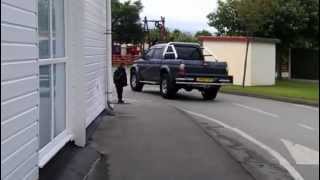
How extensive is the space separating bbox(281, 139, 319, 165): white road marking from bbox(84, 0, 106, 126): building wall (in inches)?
129

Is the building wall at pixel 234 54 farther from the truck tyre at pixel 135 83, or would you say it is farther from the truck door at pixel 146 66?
the truck door at pixel 146 66

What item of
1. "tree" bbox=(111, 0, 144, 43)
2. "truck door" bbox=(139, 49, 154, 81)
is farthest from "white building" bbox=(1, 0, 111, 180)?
"tree" bbox=(111, 0, 144, 43)

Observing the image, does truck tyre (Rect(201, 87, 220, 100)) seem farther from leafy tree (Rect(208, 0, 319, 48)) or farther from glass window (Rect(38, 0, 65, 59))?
glass window (Rect(38, 0, 65, 59))

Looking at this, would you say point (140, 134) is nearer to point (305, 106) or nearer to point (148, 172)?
point (148, 172)

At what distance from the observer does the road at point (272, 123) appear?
11.7 metres

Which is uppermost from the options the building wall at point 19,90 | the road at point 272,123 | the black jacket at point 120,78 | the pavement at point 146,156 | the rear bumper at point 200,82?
the building wall at point 19,90

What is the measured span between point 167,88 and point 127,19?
105ft

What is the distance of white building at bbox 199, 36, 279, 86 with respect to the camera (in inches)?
1340

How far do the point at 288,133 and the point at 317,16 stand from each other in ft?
88.7

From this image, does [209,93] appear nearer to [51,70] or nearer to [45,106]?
[51,70]

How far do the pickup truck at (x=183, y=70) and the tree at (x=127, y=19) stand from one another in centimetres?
2797

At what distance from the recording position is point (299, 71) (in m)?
40.1

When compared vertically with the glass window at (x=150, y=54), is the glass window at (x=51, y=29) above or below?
above

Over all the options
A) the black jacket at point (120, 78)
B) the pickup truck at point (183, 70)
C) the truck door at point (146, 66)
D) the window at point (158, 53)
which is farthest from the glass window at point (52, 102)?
the truck door at point (146, 66)
